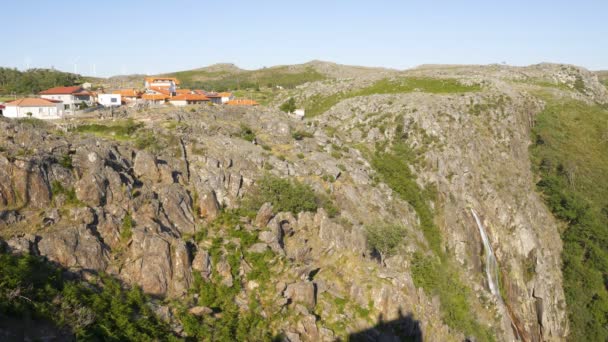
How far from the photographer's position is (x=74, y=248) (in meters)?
24.4

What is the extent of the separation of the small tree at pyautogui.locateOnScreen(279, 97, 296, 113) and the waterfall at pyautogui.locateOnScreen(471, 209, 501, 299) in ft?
149

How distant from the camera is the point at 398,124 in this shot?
223 feet

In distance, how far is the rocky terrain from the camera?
2620 centimetres

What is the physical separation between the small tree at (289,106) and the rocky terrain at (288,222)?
23558 mm

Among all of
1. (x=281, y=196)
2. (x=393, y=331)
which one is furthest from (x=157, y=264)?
(x=393, y=331)

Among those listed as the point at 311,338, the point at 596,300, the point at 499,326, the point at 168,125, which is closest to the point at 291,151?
the point at 168,125

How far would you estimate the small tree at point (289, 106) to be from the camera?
88.7 m

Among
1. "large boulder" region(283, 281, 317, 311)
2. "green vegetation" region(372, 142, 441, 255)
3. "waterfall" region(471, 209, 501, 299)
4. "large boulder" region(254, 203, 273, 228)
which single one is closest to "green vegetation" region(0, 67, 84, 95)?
"green vegetation" region(372, 142, 441, 255)

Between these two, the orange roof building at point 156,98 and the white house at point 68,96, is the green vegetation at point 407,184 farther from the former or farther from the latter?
the white house at point 68,96

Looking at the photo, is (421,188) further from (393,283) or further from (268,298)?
(268,298)

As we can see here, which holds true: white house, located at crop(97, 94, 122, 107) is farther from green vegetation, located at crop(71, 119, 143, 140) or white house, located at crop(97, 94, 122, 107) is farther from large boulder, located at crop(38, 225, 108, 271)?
large boulder, located at crop(38, 225, 108, 271)

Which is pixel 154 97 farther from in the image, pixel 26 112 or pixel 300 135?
pixel 300 135

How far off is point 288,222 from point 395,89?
68.6 m

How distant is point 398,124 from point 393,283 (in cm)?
4067
